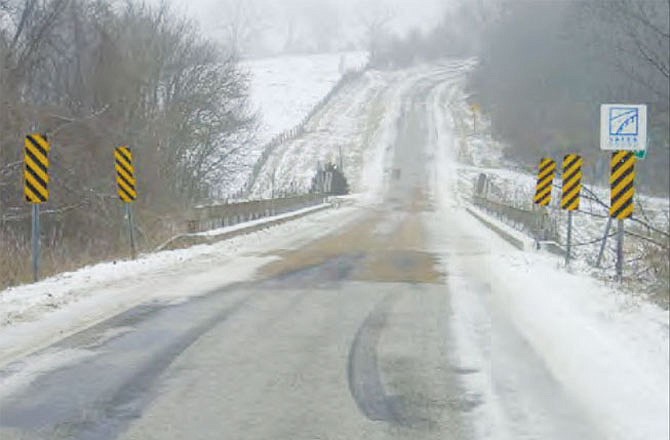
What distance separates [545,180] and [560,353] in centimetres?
1276

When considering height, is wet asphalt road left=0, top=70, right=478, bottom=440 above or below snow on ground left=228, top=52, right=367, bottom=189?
below

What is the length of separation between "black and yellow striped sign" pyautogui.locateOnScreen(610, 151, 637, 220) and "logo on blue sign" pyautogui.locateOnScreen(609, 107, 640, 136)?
0.84m

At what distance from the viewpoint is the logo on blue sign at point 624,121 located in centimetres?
1232

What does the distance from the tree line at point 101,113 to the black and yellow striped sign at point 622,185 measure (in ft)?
33.7

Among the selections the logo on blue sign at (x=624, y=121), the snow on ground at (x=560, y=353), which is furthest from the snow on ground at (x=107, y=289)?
the logo on blue sign at (x=624, y=121)

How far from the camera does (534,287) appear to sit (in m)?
12.1

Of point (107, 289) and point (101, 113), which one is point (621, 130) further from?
point (101, 113)

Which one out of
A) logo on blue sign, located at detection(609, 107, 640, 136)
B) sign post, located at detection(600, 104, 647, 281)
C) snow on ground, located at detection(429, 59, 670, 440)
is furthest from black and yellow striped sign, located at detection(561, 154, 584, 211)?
logo on blue sign, located at detection(609, 107, 640, 136)

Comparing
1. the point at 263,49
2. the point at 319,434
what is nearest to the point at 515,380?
the point at 319,434

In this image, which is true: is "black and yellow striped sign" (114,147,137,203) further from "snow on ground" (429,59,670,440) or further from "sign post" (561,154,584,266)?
"sign post" (561,154,584,266)

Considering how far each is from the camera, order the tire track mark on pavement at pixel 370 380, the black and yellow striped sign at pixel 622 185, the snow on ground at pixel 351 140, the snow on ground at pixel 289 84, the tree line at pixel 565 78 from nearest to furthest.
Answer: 1. the tire track mark on pavement at pixel 370 380
2. the black and yellow striped sign at pixel 622 185
3. the tree line at pixel 565 78
4. the snow on ground at pixel 351 140
5. the snow on ground at pixel 289 84

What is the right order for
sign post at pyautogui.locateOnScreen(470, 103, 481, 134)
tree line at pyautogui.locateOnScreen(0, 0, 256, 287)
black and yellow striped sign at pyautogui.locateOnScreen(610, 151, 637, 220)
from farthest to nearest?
sign post at pyautogui.locateOnScreen(470, 103, 481, 134)
tree line at pyautogui.locateOnScreen(0, 0, 256, 287)
black and yellow striped sign at pyautogui.locateOnScreen(610, 151, 637, 220)

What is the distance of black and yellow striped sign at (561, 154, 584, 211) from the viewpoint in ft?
53.3

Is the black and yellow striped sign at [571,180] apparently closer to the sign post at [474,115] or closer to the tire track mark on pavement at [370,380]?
the tire track mark on pavement at [370,380]
